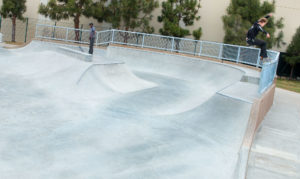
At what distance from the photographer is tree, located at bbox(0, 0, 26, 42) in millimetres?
26750

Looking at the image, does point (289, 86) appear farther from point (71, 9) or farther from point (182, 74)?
point (71, 9)

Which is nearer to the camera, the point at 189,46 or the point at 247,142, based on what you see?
the point at 247,142

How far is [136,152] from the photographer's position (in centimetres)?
607

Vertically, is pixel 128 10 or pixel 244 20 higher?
pixel 244 20

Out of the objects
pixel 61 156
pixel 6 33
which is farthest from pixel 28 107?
pixel 6 33

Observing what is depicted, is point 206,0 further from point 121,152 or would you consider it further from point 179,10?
point 121,152

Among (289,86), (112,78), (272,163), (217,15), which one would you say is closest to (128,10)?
(217,15)

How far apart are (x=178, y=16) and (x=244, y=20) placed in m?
5.33

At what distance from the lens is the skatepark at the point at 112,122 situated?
5402 millimetres

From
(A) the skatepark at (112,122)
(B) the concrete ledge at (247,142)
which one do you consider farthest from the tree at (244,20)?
(B) the concrete ledge at (247,142)

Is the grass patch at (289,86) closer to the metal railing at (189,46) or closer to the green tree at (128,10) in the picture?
the metal railing at (189,46)

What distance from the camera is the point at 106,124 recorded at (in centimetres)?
764

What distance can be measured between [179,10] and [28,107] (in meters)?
19.4

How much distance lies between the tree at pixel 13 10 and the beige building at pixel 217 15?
170 cm
